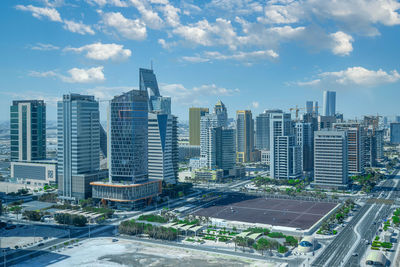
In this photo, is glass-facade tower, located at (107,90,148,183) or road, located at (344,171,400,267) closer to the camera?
road, located at (344,171,400,267)

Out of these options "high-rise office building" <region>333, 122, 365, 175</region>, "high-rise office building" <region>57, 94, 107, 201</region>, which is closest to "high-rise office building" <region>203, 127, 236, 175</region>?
"high-rise office building" <region>333, 122, 365, 175</region>

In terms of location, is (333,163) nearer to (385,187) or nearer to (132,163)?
(385,187)

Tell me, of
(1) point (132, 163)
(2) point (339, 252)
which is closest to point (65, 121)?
(1) point (132, 163)

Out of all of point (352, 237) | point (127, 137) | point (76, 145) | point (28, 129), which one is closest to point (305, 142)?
point (127, 137)

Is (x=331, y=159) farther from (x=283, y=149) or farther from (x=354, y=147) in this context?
(x=354, y=147)

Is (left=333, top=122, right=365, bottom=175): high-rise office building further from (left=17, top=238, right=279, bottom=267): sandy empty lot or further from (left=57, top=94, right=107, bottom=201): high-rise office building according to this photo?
(left=17, top=238, right=279, bottom=267): sandy empty lot

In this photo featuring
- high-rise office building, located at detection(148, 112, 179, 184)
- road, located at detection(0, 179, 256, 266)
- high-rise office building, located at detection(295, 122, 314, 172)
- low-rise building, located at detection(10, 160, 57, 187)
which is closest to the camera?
road, located at detection(0, 179, 256, 266)

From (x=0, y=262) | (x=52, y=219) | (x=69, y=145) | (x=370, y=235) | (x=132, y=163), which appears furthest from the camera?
(x=69, y=145)
